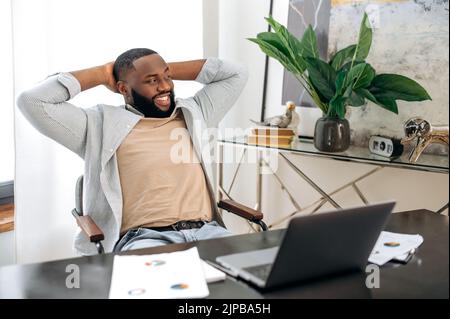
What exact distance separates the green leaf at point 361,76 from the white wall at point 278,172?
44 centimetres

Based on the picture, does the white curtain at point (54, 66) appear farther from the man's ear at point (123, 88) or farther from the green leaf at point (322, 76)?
the green leaf at point (322, 76)

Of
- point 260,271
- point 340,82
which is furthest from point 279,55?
point 260,271

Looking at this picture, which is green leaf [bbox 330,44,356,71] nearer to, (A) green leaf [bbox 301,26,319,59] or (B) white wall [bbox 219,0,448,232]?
(A) green leaf [bbox 301,26,319,59]

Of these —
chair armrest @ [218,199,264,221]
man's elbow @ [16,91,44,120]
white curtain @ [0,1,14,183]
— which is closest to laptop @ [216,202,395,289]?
chair armrest @ [218,199,264,221]

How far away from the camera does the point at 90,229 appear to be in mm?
Answer: 1748

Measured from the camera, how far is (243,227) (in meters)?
3.07

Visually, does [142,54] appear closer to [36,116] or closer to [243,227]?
[36,116]

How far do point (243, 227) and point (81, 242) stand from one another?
1220 mm

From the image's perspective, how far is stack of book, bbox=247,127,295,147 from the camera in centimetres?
248

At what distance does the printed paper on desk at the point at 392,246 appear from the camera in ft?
4.33

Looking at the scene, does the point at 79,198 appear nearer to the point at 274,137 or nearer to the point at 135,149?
the point at 135,149

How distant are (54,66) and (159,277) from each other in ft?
4.53

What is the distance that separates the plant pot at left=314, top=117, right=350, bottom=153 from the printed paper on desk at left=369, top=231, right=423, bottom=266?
782 mm
